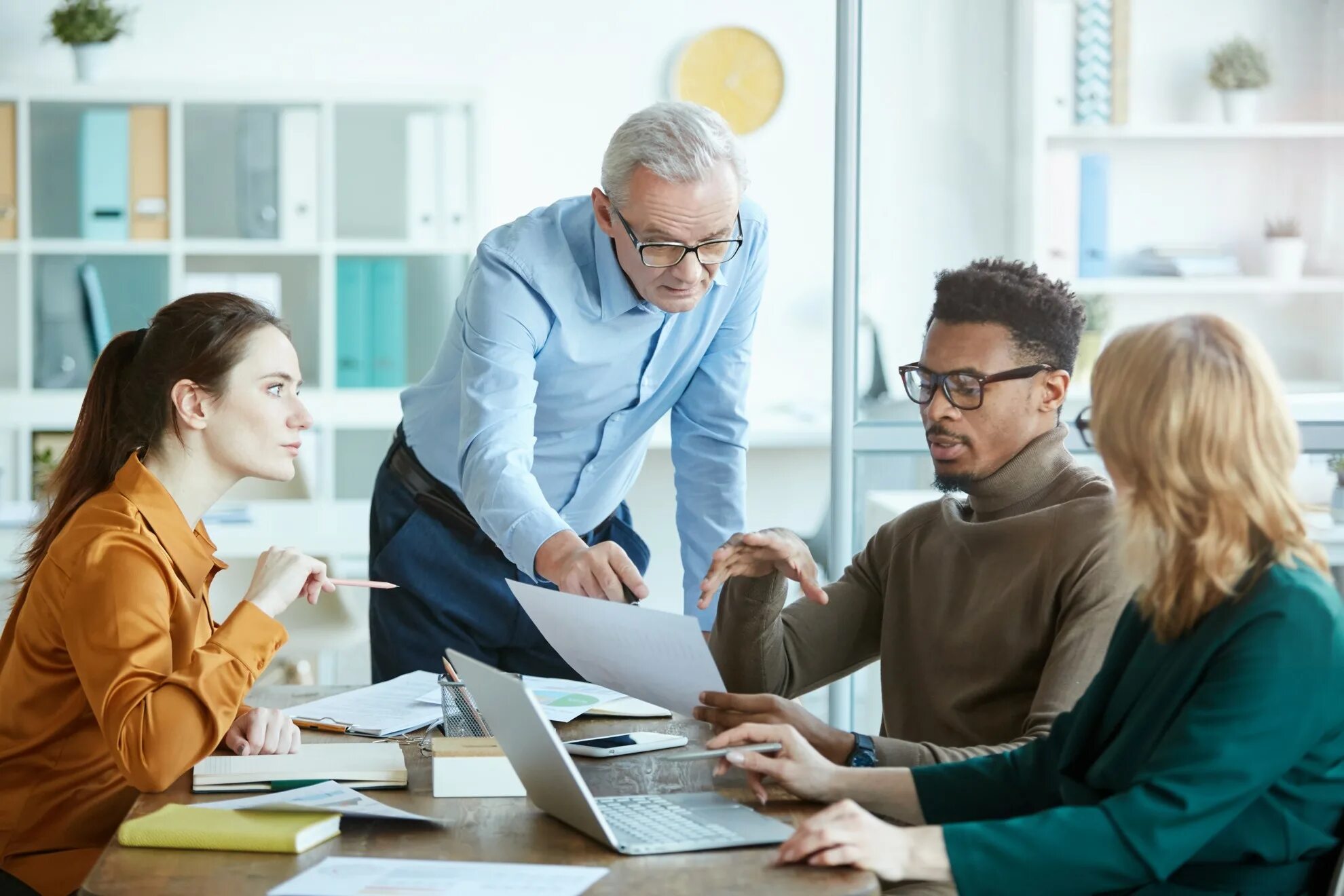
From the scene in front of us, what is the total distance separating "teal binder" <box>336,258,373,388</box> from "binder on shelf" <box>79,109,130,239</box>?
0.66 meters

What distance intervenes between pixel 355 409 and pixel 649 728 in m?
2.95

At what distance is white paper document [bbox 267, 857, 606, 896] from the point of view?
3.29 feet

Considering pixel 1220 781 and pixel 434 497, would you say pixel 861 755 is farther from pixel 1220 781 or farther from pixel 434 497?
pixel 434 497

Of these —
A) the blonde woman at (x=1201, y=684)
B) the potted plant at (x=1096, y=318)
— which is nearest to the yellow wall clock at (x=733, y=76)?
the potted plant at (x=1096, y=318)

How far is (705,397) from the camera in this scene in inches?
86.2

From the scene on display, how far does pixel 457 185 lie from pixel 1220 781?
3552mm

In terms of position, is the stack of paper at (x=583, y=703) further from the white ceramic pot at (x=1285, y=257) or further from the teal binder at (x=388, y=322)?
the teal binder at (x=388, y=322)

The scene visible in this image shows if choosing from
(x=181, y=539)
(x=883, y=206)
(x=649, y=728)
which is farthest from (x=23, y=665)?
(x=883, y=206)

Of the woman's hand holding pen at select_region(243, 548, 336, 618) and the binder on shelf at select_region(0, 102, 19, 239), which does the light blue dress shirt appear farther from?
the binder on shelf at select_region(0, 102, 19, 239)

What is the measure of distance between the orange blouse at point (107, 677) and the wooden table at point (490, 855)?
0.07 meters

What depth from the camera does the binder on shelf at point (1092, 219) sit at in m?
3.22

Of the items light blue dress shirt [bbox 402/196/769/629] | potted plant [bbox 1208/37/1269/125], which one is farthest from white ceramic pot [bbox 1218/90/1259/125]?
light blue dress shirt [bbox 402/196/769/629]

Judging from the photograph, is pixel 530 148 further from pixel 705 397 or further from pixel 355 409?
pixel 705 397

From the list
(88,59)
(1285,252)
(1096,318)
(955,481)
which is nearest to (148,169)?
(88,59)
